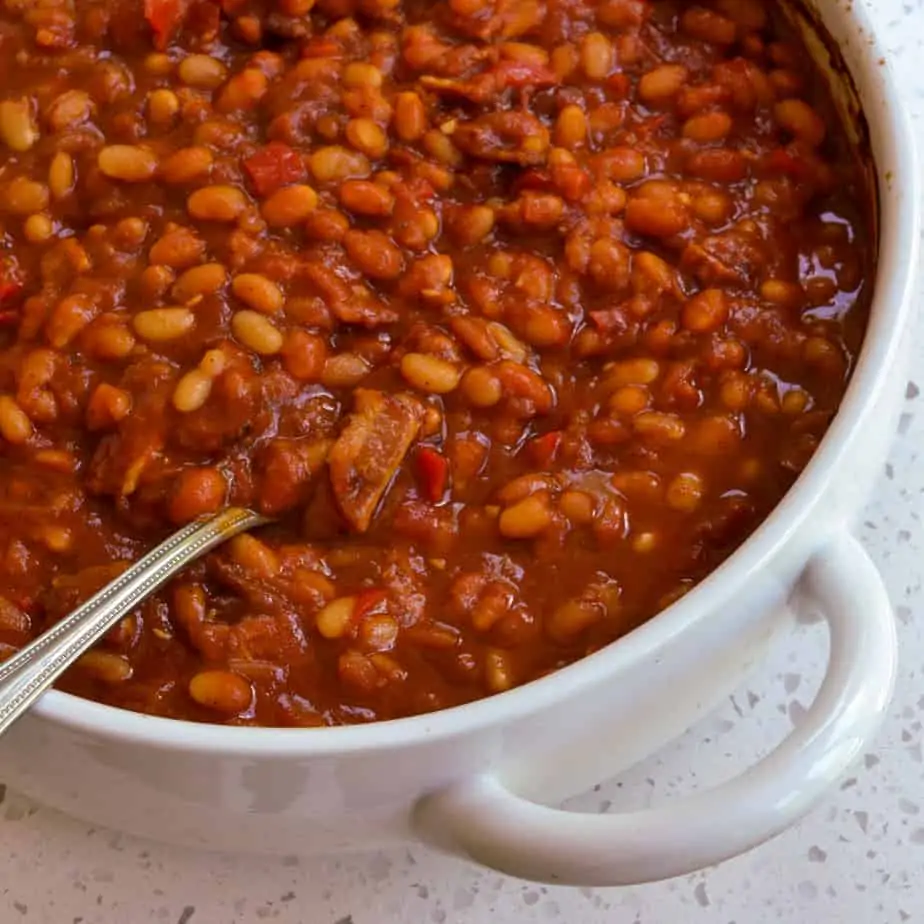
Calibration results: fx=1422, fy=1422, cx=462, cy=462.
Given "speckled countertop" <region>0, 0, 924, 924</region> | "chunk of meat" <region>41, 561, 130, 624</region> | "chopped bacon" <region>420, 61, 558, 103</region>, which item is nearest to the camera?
"chunk of meat" <region>41, 561, 130, 624</region>

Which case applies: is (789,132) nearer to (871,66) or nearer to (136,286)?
(871,66)

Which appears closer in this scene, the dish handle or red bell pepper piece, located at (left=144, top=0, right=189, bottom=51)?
the dish handle

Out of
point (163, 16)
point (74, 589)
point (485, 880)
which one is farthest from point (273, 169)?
point (485, 880)

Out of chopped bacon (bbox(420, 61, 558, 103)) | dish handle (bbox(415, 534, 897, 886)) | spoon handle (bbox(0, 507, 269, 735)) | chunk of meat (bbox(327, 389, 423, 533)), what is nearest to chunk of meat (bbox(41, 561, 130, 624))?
spoon handle (bbox(0, 507, 269, 735))

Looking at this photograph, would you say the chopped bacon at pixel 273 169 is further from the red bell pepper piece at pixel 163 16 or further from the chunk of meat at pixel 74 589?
the chunk of meat at pixel 74 589

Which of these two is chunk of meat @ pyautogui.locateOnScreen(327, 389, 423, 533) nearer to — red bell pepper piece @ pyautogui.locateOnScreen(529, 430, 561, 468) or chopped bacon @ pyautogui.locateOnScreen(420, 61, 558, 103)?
red bell pepper piece @ pyautogui.locateOnScreen(529, 430, 561, 468)

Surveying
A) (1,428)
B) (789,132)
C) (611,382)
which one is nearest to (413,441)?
(611,382)
